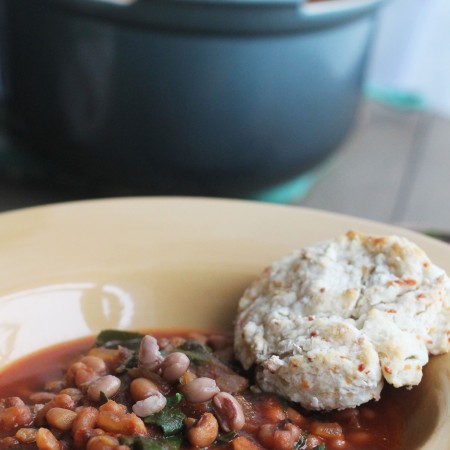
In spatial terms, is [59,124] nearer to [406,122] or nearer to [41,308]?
[41,308]

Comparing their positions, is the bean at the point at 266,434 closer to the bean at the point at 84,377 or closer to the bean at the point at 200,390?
the bean at the point at 200,390

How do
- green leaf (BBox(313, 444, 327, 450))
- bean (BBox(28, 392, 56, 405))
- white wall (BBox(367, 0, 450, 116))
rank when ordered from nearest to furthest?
green leaf (BBox(313, 444, 327, 450)) < bean (BBox(28, 392, 56, 405)) < white wall (BBox(367, 0, 450, 116))

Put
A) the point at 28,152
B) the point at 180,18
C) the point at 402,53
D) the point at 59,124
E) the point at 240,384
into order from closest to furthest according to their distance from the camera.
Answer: the point at 240,384
the point at 180,18
the point at 59,124
the point at 28,152
the point at 402,53

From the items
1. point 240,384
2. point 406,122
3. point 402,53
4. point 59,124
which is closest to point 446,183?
point 406,122

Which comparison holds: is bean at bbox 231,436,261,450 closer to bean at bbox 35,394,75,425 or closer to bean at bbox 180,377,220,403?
bean at bbox 180,377,220,403

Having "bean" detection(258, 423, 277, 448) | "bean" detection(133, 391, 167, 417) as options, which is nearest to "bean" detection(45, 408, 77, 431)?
"bean" detection(133, 391, 167, 417)

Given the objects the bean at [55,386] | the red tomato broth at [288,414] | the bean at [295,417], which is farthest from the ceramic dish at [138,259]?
the bean at [295,417]

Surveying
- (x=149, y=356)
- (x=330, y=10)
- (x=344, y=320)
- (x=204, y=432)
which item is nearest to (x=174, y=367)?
(x=149, y=356)
